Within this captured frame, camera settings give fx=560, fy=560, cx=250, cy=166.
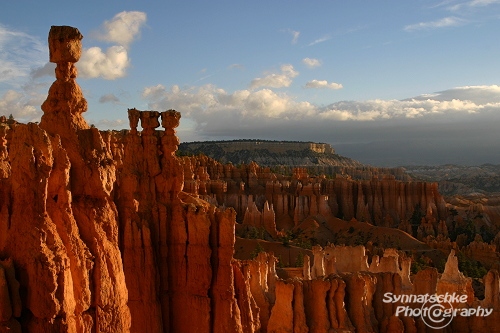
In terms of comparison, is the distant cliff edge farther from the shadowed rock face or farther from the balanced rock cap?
the balanced rock cap

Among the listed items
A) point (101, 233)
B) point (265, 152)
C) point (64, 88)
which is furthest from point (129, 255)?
point (265, 152)

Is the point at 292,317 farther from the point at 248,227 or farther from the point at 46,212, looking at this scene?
the point at 248,227

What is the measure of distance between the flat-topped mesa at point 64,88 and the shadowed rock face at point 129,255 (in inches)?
0.8

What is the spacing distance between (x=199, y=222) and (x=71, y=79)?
4.38 m

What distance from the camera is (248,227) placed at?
49938 millimetres

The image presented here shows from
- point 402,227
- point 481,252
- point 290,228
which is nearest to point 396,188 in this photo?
point 402,227

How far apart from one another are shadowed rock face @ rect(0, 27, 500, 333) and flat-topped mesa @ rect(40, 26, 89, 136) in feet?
0.07

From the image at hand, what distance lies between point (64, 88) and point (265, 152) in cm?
14302

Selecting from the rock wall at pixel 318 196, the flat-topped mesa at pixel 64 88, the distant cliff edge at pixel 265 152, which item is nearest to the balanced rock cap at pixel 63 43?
the flat-topped mesa at pixel 64 88

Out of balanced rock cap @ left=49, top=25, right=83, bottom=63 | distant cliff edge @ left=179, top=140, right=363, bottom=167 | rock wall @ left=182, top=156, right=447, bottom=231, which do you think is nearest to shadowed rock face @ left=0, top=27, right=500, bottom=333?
balanced rock cap @ left=49, top=25, right=83, bottom=63

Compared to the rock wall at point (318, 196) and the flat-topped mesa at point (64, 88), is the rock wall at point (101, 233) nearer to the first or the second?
the flat-topped mesa at point (64, 88)

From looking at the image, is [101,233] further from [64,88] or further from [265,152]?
[265,152]

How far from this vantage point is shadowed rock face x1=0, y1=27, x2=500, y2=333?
26.7ft

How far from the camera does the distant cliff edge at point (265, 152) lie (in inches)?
5807
